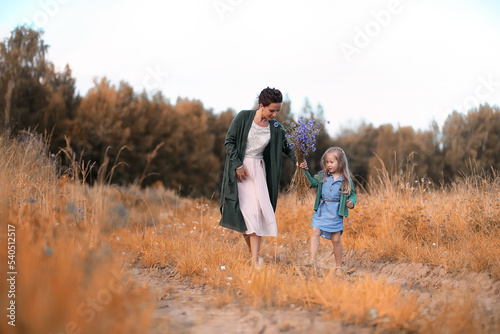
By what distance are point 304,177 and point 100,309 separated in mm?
3086

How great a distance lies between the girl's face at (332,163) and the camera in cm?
471

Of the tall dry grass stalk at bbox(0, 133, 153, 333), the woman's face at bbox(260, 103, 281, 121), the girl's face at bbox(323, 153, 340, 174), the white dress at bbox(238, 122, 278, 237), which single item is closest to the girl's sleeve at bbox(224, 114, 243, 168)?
the white dress at bbox(238, 122, 278, 237)

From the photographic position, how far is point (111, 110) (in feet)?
72.7

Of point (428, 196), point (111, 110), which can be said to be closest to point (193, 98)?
point (111, 110)

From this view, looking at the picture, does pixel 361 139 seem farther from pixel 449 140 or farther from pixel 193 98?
pixel 193 98

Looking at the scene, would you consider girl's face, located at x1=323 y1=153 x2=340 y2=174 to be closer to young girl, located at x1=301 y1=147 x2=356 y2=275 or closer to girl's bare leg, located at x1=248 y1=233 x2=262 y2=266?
young girl, located at x1=301 y1=147 x2=356 y2=275

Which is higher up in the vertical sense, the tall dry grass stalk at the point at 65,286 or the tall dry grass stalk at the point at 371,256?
the tall dry grass stalk at the point at 65,286

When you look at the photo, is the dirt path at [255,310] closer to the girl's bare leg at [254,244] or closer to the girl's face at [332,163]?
the girl's bare leg at [254,244]

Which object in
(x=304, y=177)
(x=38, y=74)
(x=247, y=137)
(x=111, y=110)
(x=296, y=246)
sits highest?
(x=38, y=74)

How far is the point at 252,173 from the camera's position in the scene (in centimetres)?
474

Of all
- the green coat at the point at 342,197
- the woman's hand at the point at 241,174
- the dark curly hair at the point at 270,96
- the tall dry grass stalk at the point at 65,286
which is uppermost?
the dark curly hair at the point at 270,96

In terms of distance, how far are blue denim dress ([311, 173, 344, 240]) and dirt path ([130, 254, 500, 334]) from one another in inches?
34.3

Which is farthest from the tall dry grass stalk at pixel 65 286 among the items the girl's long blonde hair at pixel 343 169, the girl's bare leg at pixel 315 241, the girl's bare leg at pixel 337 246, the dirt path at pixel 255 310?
the girl's long blonde hair at pixel 343 169

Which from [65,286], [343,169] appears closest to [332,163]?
[343,169]
